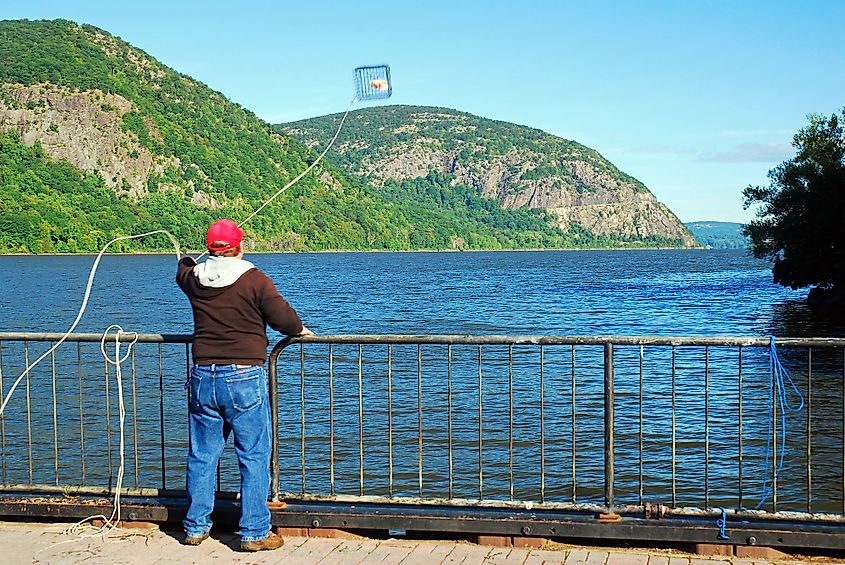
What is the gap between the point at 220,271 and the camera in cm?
641

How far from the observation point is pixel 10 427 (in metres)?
20.0

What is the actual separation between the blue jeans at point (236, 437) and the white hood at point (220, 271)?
0.53 metres

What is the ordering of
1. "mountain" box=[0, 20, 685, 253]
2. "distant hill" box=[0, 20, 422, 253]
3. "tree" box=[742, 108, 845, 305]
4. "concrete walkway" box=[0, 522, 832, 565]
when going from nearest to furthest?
1. "concrete walkway" box=[0, 522, 832, 565]
2. "tree" box=[742, 108, 845, 305]
3. "mountain" box=[0, 20, 685, 253]
4. "distant hill" box=[0, 20, 422, 253]

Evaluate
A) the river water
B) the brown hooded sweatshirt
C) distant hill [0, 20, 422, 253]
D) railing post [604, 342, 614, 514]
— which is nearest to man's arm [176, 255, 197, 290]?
the brown hooded sweatshirt

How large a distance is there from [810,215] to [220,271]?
44813 mm

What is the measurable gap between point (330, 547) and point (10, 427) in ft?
50.5

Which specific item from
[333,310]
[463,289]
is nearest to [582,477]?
[333,310]

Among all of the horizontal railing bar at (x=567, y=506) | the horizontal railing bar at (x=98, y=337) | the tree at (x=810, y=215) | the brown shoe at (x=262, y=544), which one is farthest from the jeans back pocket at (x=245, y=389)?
the tree at (x=810, y=215)

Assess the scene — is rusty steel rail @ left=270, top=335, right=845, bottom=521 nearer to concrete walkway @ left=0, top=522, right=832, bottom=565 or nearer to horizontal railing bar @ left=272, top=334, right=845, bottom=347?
horizontal railing bar @ left=272, top=334, right=845, bottom=347

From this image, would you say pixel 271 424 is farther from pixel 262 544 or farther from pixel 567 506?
pixel 567 506

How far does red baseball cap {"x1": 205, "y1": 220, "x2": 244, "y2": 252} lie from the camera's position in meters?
6.44

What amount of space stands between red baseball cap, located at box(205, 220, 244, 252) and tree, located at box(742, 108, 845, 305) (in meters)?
42.7

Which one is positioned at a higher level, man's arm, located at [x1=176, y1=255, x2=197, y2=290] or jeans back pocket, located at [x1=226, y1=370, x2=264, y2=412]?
man's arm, located at [x1=176, y1=255, x2=197, y2=290]

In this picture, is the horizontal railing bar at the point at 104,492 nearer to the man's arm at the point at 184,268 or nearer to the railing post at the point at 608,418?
the man's arm at the point at 184,268
